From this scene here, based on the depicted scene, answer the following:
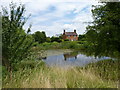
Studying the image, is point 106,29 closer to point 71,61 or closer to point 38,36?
point 71,61

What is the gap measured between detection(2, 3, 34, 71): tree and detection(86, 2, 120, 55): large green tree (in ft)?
11.0

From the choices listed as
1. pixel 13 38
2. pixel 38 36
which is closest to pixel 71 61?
pixel 38 36

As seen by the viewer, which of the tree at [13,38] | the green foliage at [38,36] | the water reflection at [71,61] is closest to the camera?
the tree at [13,38]

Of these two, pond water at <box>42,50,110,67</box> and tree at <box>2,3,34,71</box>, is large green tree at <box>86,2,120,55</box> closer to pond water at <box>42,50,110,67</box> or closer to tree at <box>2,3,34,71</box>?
pond water at <box>42,50,110,67</box>

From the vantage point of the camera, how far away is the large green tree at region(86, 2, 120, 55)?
17.1ft

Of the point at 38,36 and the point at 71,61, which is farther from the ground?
the point at 38,36

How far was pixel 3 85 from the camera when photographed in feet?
11.2

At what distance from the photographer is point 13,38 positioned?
141 inches

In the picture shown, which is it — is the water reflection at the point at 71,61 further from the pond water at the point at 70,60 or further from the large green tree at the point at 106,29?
the large green tree at the point at 106,29

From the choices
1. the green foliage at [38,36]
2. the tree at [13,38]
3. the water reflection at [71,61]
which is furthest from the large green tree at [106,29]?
the tree at [13,38]

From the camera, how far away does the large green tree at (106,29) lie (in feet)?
17.1

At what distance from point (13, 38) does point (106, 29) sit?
375 centimetres

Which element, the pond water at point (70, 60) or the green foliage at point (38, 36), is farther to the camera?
the pond water at point (70, 60)

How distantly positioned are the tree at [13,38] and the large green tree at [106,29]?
3366 millimetres
